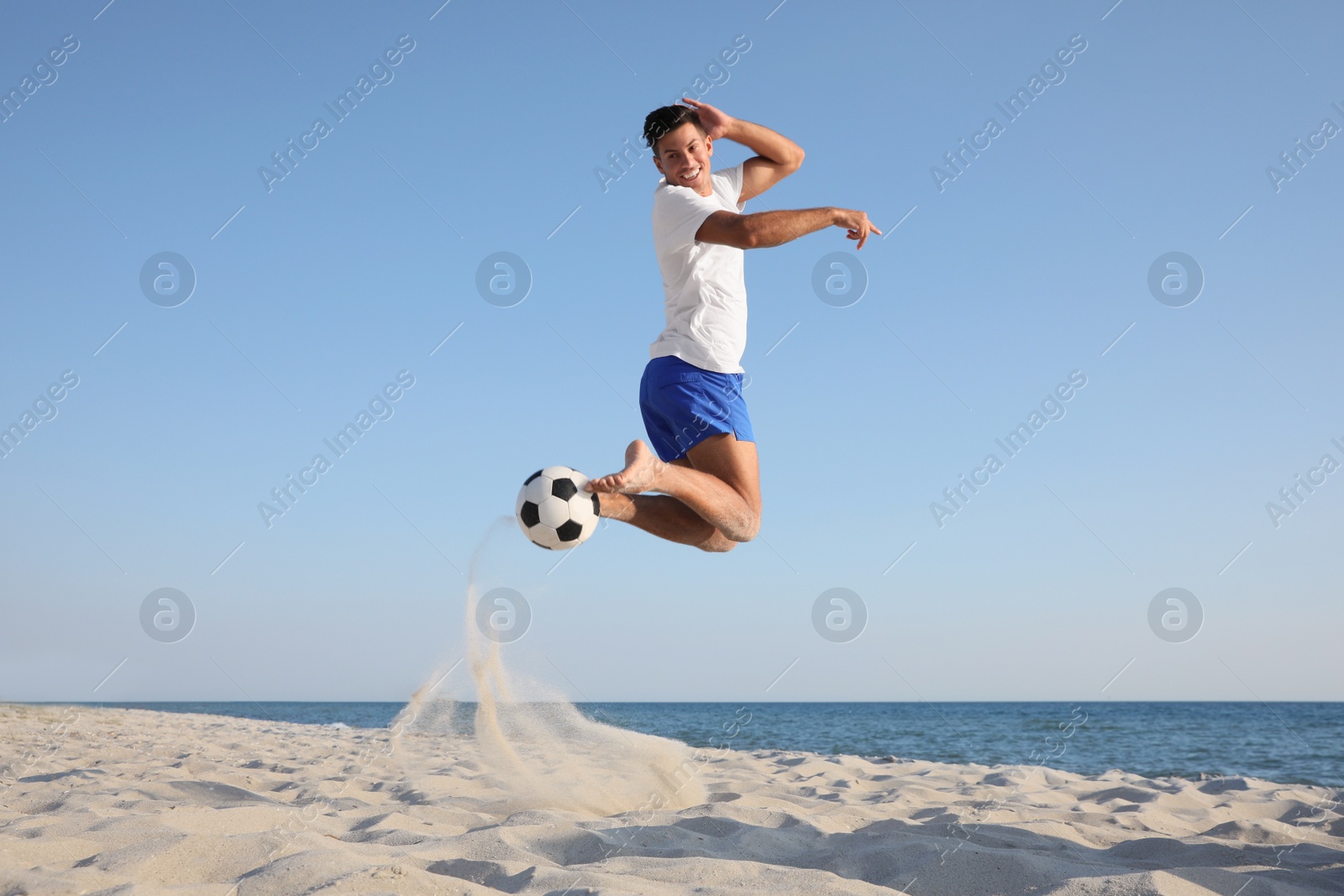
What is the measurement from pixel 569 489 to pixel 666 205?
55.7 inches

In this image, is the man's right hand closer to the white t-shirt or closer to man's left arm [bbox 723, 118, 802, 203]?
the white t-shirt

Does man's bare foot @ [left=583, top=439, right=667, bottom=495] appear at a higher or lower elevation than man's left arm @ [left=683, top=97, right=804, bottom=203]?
lower

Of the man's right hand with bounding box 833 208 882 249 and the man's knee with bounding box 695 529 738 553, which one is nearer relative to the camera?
the man's right hand with bounding box 833 208 882 249

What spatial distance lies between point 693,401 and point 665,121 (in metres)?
1.34

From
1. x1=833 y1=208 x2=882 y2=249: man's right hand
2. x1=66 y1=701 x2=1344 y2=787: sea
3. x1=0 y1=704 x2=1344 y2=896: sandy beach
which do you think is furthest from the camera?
x1=66 y1=701 x2=1344 y2=787: sea

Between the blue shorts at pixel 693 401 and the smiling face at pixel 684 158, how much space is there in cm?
84

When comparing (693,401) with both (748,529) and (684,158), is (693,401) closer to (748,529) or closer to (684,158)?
(748,529)

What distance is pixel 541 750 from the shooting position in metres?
5.14

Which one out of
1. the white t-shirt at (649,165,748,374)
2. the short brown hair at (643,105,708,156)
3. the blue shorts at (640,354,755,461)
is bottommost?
the blue shorts at (640,354,755,461)

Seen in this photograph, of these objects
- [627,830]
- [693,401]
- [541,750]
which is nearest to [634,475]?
[693,401]

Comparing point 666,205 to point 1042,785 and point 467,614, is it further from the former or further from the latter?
point 1042,785

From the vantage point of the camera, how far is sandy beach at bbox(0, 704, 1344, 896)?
2.92m

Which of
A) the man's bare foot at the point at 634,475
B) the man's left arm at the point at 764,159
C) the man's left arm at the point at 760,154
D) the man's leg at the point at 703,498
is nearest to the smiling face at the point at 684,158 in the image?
the man's left arm at the point at 760,154

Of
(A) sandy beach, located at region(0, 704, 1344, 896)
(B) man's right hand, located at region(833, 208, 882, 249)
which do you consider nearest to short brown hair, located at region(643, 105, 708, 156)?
(B) man's right hand, located at region(833, 208, 882, 249)
